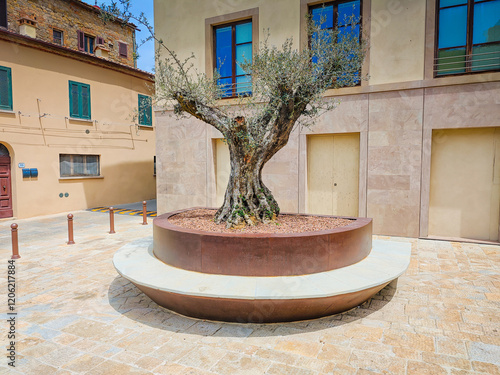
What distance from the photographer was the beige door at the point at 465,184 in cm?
846

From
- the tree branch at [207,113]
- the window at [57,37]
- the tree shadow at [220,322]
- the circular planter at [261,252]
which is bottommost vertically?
the tree shadow at [220,322]

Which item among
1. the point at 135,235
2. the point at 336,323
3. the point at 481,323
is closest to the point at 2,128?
the point at 135,235

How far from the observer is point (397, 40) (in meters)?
8.90

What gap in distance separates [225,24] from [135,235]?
7.14 meters

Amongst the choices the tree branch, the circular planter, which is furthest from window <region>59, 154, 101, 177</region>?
the circular planter

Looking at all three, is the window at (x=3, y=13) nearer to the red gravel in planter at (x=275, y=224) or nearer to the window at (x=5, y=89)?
the window at (x=5, y=89)

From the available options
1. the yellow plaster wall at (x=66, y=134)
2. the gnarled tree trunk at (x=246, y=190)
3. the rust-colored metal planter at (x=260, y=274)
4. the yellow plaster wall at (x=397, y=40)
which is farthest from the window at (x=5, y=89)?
the yellow plaster wall at (x=397, y=40)

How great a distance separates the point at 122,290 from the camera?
556 centimetres

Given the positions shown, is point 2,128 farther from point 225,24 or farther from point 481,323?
point 481,323

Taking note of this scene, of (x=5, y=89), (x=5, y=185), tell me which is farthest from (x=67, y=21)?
(x=5, y=185)

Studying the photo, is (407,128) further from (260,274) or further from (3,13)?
(3,13)

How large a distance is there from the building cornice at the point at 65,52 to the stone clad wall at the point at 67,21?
3.79 feet

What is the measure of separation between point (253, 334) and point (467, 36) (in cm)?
877

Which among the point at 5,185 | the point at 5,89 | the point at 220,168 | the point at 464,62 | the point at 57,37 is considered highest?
the point at 57,37
